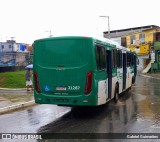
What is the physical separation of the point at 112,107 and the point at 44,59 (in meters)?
4.33

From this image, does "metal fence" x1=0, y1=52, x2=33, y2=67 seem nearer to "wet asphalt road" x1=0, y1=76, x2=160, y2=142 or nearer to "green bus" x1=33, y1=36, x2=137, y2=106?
"wet asphalt road" x1=0, y1=76, x2=160, y2=142

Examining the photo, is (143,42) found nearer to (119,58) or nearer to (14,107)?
(119,58)

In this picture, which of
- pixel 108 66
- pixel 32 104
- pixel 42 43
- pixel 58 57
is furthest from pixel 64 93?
pixel 32 104

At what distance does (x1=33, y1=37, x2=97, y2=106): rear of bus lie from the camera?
10500 mm

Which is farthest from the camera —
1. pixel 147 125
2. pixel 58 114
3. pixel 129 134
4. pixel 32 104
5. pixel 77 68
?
pixel 32 104

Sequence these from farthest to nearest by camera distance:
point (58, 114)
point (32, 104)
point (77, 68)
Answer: point (32, 104) < point (58, 114) < point (77, 68)

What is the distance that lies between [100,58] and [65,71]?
1.60 meters

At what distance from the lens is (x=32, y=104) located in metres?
15.2

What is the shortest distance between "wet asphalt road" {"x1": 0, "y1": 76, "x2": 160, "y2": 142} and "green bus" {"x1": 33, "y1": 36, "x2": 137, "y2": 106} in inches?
28.9

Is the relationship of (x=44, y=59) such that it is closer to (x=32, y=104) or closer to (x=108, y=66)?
(x=108, y=66)

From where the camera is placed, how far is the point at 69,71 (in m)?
10.6

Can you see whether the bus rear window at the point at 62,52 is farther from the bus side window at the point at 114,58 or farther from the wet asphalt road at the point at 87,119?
the bus side window at the point at 114,58

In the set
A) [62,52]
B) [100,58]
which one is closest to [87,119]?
[100,58]

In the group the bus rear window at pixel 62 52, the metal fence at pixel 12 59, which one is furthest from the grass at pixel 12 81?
the metal fence at pixel 12 59
